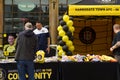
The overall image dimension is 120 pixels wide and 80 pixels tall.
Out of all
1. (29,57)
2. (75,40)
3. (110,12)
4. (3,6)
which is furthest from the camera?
(3,6)

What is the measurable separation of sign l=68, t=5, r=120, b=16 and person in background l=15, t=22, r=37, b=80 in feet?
12.6

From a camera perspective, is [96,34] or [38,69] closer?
[38,69]

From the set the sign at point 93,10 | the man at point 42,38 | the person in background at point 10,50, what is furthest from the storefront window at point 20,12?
the person in background at point 10,50

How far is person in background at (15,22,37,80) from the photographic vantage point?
11672 mm

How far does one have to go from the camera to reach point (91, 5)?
51.0 ft

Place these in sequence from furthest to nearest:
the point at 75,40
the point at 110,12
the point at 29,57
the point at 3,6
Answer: the point at 3,6, the point at 75,40, the point at 110,12, the point at 29,57

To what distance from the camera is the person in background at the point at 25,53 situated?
11.7m

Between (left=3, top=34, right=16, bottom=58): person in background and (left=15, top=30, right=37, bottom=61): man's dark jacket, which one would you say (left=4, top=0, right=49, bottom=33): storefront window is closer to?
(left=3, top=34, right=16, bottom=58): person in background

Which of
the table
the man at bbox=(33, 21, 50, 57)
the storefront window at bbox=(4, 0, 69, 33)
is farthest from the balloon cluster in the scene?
the storefront window at bbox=(4, 0, 69, 33)

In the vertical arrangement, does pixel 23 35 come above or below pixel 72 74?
above

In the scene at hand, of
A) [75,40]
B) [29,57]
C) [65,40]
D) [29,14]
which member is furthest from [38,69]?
[29,14]

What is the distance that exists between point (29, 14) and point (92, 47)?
3.56 m

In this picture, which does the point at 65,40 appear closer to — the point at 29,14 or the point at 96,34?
the point at 96,34

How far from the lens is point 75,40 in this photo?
18.7 meters
